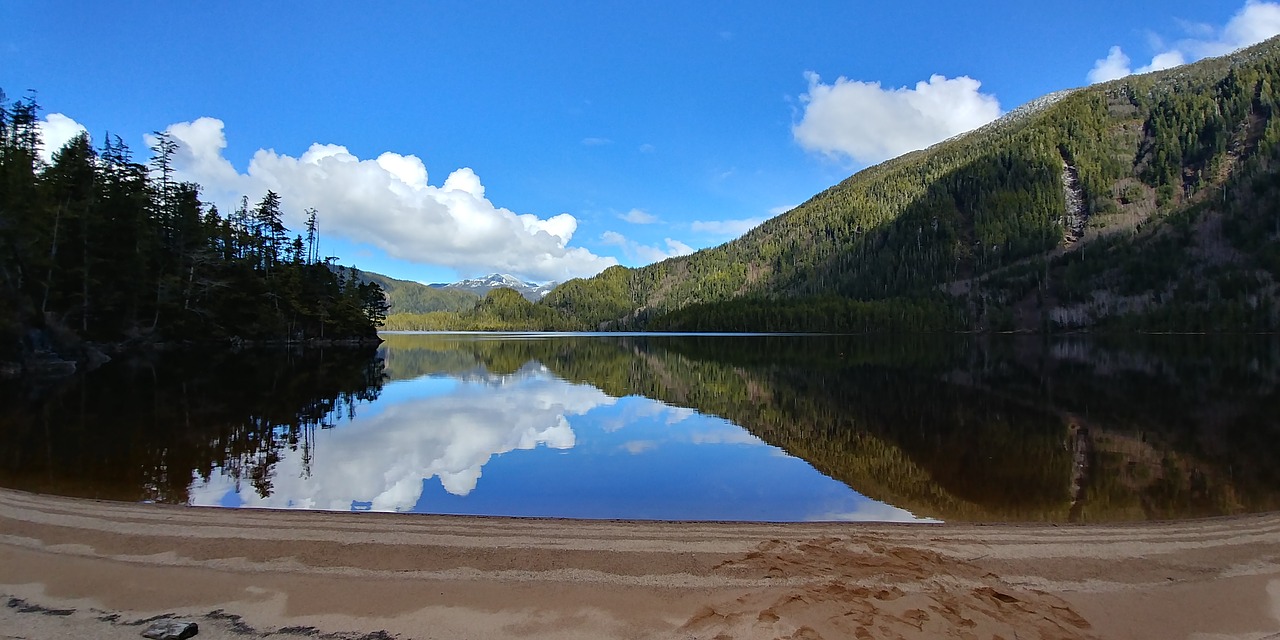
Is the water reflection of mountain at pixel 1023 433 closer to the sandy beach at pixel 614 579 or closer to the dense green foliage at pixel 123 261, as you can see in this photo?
the sandy beach at pixel 614 579

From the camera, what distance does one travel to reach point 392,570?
8.92 meters

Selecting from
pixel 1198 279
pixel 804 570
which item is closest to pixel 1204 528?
pixel 804 570

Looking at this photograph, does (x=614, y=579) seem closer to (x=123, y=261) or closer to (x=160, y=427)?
(x=160, y=427)

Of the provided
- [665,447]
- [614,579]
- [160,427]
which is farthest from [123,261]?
[614,579]

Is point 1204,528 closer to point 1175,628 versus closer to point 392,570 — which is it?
point 1175,628

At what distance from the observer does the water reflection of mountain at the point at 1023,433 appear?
15.6 meters

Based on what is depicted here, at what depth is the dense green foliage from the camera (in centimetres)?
4488

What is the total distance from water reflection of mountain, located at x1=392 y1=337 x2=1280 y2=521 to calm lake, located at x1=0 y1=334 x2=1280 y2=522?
4.4 inches

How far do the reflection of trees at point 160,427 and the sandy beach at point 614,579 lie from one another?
4.49m

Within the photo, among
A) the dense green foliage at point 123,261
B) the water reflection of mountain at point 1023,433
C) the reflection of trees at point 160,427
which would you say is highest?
the dense green foliage at point 123,261

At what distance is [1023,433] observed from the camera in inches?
936

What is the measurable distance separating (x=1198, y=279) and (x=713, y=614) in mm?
230744

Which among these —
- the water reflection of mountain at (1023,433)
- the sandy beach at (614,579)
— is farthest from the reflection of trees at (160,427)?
the water reflection of mountain at (1023,433)

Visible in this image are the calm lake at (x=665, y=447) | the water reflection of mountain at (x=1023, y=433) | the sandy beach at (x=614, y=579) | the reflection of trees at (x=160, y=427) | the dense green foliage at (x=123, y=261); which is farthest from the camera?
the dense green foliage at (x=123, y=261)
